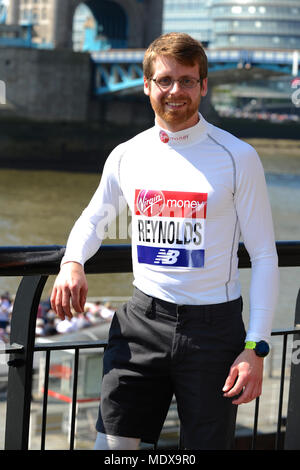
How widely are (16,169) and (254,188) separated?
28.1m

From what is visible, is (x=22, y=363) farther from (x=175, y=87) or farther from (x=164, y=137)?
(x=175, y=87)

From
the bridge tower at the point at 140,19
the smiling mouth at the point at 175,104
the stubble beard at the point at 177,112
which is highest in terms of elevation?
the smiling mouth at the point at 175,104

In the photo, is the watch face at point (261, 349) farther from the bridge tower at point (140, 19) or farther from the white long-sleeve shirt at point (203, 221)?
the bridge tower at point (140, 19)

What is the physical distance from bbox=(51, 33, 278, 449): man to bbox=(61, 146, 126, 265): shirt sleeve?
8 centimetres

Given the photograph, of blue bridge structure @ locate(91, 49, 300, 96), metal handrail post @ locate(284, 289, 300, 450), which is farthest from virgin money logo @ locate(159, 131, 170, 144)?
blue bridge structure @ locate(91, 49, 300, 96)

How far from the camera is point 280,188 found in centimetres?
2681

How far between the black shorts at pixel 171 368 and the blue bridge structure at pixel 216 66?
26.8 meters

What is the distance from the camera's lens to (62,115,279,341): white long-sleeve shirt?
1726 mm

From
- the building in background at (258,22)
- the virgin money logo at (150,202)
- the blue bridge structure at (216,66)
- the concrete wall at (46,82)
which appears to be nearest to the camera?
the virgin money logo at (150,202)

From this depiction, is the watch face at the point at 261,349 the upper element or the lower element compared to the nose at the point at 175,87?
lower

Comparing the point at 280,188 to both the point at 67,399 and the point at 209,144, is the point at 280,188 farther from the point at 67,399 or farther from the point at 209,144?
the point at 209,144

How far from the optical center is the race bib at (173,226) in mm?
1731

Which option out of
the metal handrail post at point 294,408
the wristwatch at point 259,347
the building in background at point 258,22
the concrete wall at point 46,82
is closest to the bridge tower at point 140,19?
the concrete wall at point 46,82
